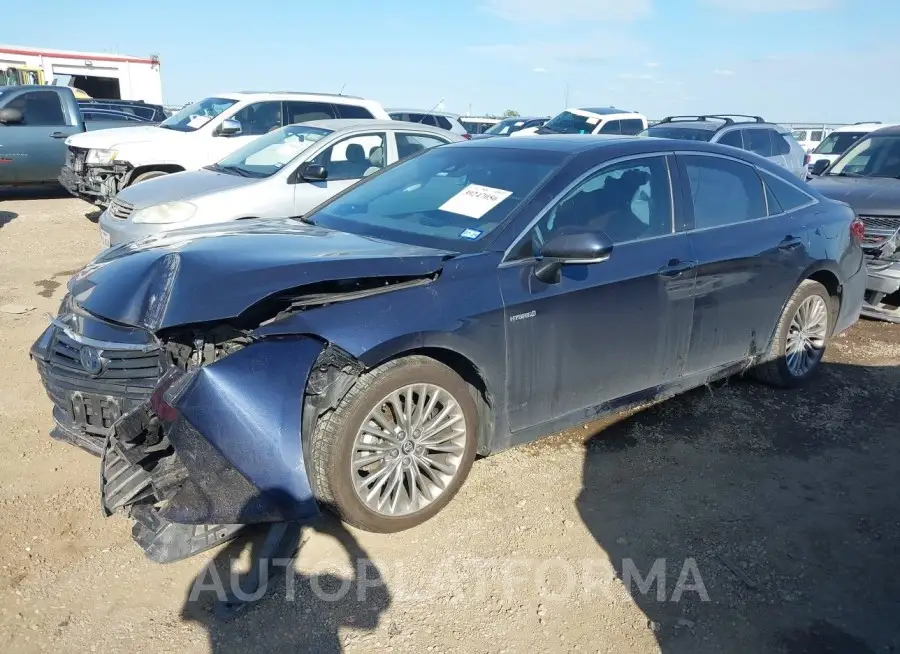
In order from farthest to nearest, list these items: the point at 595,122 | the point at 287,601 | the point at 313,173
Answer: the point at 595,122 < the point at 313,173 < the point at 287,601

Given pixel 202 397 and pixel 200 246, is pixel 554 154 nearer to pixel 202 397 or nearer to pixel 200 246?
pixel 200 246

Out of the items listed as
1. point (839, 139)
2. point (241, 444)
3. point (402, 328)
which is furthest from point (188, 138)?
point (839, 139)

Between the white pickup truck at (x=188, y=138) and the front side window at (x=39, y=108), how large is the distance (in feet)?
9.31

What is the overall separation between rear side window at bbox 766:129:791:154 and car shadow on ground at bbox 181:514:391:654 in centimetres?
1137

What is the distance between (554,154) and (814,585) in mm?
2389

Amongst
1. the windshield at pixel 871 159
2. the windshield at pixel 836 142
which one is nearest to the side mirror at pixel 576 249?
the windshield at pixel 871 159

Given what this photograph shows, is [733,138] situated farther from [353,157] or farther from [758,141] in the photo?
[353,157]

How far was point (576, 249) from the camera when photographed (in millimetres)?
3230

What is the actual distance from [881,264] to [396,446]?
17.5ft

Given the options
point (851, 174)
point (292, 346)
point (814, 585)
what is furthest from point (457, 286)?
point (851, 174)

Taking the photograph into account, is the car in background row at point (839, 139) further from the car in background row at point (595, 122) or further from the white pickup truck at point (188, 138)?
the white pickup truck at point (188, 138)

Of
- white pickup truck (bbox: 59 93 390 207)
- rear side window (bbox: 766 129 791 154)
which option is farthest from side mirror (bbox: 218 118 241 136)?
rear side window (bbox: 766 129 791 154)

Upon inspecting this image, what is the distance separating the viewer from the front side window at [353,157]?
23.7 feet

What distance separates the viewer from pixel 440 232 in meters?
3.57
